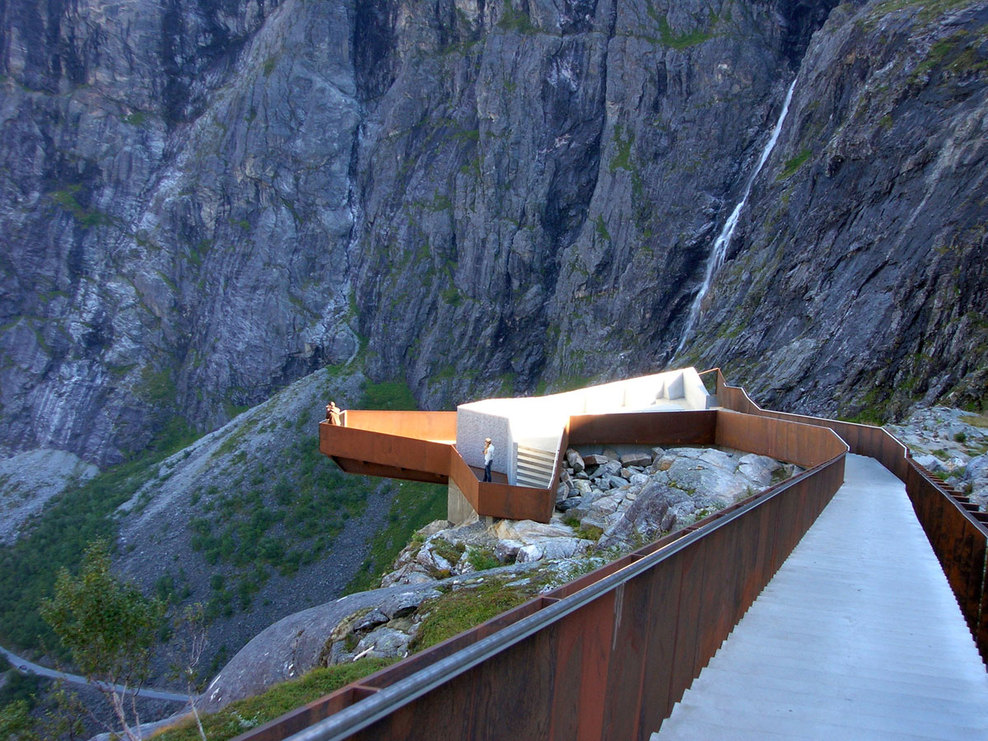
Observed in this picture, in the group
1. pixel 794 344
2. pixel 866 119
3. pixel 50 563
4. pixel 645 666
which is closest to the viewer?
pixel 645 666

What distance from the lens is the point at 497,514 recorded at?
12.2 meters

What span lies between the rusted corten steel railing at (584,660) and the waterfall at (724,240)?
115ft

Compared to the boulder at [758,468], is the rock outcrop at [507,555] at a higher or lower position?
lower

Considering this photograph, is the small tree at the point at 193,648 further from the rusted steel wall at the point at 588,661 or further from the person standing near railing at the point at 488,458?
the person standing near railing at the point at 488,458

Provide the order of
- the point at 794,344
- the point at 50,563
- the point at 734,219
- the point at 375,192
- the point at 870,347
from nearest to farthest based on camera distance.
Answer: the point at 870,347
the point at 794,344
the point at 734,219
the point at 50,563
the point at 375,192

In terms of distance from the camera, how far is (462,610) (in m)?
6.55

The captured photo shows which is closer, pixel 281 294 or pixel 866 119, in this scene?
pixel 866 119

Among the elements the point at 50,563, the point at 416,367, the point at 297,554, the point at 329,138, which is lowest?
the point at 50,563

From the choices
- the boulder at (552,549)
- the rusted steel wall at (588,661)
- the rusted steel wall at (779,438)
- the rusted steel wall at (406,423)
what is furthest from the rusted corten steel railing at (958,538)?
A: the rusted steel wall at (406,423)

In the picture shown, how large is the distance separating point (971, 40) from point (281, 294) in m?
56.1

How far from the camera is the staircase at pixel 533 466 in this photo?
13.9 metres

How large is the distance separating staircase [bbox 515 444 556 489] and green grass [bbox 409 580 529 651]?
657 centimetres

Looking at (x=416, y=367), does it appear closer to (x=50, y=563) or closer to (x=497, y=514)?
(x=50, y=563)

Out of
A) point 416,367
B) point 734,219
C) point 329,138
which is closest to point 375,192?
point 329,138
